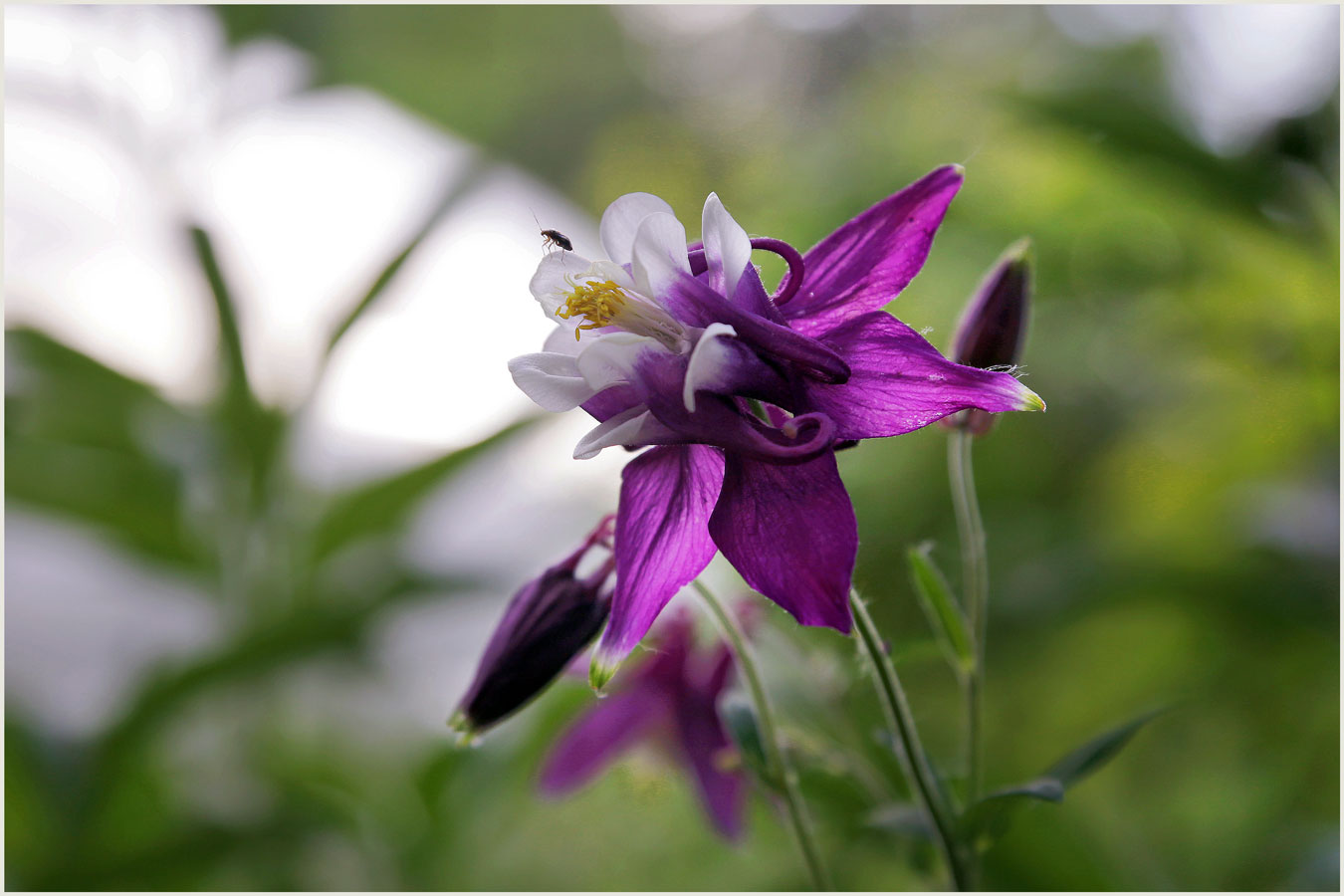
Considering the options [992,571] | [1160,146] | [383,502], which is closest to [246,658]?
[383,502]

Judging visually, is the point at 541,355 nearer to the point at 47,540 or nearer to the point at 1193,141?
the point at 1193,141

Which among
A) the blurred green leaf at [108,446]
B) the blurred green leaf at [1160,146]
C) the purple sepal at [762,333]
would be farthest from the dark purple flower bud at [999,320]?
the blurred green leaf at [108,446]

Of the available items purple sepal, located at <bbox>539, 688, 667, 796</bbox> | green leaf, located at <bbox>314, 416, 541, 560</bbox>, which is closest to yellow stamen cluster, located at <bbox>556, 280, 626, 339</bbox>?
purple sepal, located at <bbox>539, 688, 667, 796</bbox>

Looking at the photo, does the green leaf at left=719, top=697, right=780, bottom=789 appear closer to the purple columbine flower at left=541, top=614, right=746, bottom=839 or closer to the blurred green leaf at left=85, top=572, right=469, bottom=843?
the purple columbine flower at left=541, top=614, right=746, bottom=839

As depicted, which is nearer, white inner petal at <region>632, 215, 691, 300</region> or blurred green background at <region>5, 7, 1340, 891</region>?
white inner petal at <region>632, 215, 691, 300</region>

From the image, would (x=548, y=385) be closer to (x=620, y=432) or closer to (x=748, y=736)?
(x=620, y=432)

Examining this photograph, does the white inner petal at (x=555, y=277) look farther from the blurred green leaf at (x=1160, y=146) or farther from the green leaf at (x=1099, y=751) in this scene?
the blurred green leaf at (x=1160, y=146)

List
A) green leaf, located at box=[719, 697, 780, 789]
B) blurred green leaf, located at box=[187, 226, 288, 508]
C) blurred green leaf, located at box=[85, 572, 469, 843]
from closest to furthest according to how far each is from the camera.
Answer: green leaf, located at box=[719, 697, 780, 789] → blurred green leaf, located at box=[85, 572, 469, 843] → blurred green leaf, located at box=[187, 226, 288, 508]
